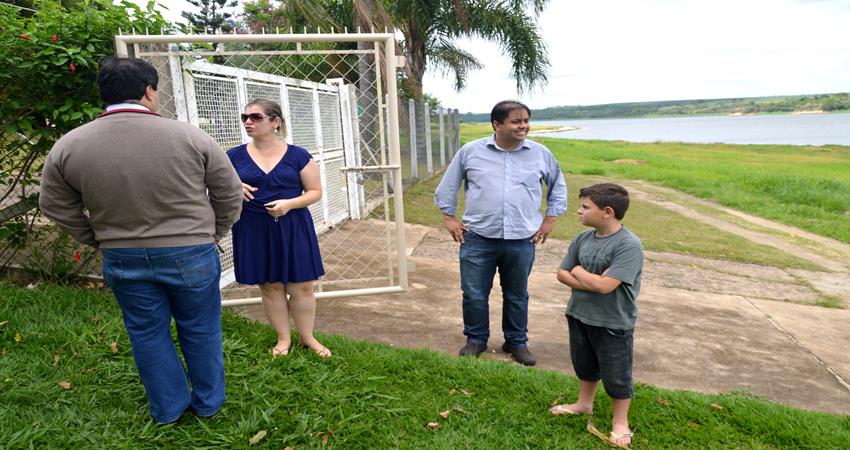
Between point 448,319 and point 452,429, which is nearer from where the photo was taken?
point 452,429

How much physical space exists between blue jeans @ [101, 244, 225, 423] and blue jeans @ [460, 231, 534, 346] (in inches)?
64.3

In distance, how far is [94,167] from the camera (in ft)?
6.88

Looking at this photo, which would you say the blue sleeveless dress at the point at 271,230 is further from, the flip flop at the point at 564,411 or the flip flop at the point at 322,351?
the flip flop at the point at 564,411

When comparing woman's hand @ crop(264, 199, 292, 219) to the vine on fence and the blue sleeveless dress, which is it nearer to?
the blue sleeveless dress

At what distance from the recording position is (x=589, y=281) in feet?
8.29

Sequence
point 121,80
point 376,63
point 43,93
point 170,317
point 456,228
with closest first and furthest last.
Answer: point 121,80, point 170,317, point 456,228, point 43,93, point 376,63

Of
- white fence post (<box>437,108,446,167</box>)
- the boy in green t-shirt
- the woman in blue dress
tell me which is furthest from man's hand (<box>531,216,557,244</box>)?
white fence post (<box>437,108,446,167</box>)

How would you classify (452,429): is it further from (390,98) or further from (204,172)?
(390,98)

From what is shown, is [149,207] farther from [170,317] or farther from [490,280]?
[490,280]

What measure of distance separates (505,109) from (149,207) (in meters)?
2.06

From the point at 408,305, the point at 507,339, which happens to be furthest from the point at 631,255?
the point at 408,305

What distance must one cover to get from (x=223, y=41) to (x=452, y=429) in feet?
9.10

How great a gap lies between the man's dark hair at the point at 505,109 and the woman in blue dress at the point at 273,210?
113cm

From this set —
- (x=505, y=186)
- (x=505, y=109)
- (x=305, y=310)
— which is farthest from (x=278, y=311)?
(x=505, y=109)
